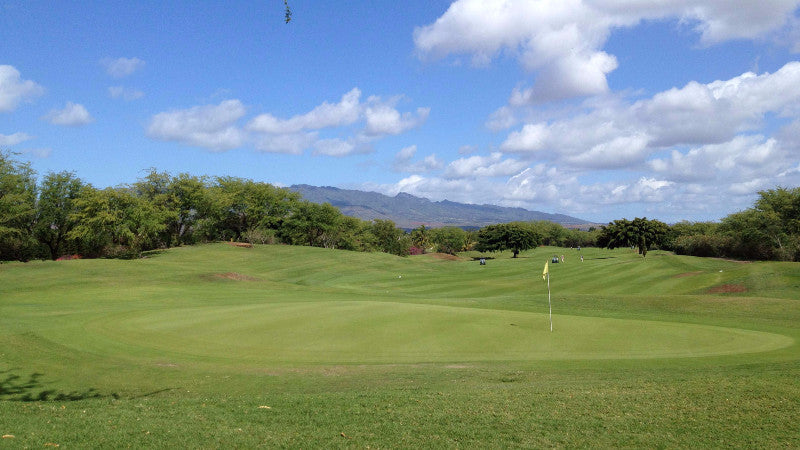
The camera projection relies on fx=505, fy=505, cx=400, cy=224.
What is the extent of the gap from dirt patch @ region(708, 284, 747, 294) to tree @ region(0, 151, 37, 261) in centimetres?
6180

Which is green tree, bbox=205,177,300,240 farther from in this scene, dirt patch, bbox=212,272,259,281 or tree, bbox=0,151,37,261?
dirt patch, bbox=212,272,259,281

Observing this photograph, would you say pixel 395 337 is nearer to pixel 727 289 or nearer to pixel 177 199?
pixel 727 289

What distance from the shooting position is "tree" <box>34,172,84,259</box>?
58.3m

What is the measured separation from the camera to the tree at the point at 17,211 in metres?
50.8

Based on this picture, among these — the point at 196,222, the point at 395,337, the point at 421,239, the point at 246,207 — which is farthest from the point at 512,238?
the point at 395,337

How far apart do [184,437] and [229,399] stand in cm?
278

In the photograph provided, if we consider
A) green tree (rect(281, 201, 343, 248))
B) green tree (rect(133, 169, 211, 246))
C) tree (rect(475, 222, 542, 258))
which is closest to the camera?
green tree (rect(133, 169, 211, 246))

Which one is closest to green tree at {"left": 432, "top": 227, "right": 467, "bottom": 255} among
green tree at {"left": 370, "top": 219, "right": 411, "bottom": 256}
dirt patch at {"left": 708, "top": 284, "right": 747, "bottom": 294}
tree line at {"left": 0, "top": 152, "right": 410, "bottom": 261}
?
green tree at {"left": 370, "top": 219, "right": 411, "bottom": 256}

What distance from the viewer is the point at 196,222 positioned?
→ 75.2 m

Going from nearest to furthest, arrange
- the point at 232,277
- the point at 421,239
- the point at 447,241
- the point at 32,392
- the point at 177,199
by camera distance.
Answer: the point at 32,392 → the point at 232,277 → the point at 177,199 → the point at 421,239 → the point at 447,241

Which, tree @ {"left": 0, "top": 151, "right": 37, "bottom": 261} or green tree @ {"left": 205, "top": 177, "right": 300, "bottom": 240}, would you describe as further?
green tree @ {"left": 205, "top": 177, "right": 300, "bottom": 240}

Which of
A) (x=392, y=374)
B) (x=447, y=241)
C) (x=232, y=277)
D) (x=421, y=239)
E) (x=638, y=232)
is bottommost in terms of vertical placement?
(x=232, y=277)

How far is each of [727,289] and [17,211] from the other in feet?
212

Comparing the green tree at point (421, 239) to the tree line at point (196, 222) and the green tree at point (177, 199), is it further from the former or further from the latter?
the green tree at point (177, 199)
